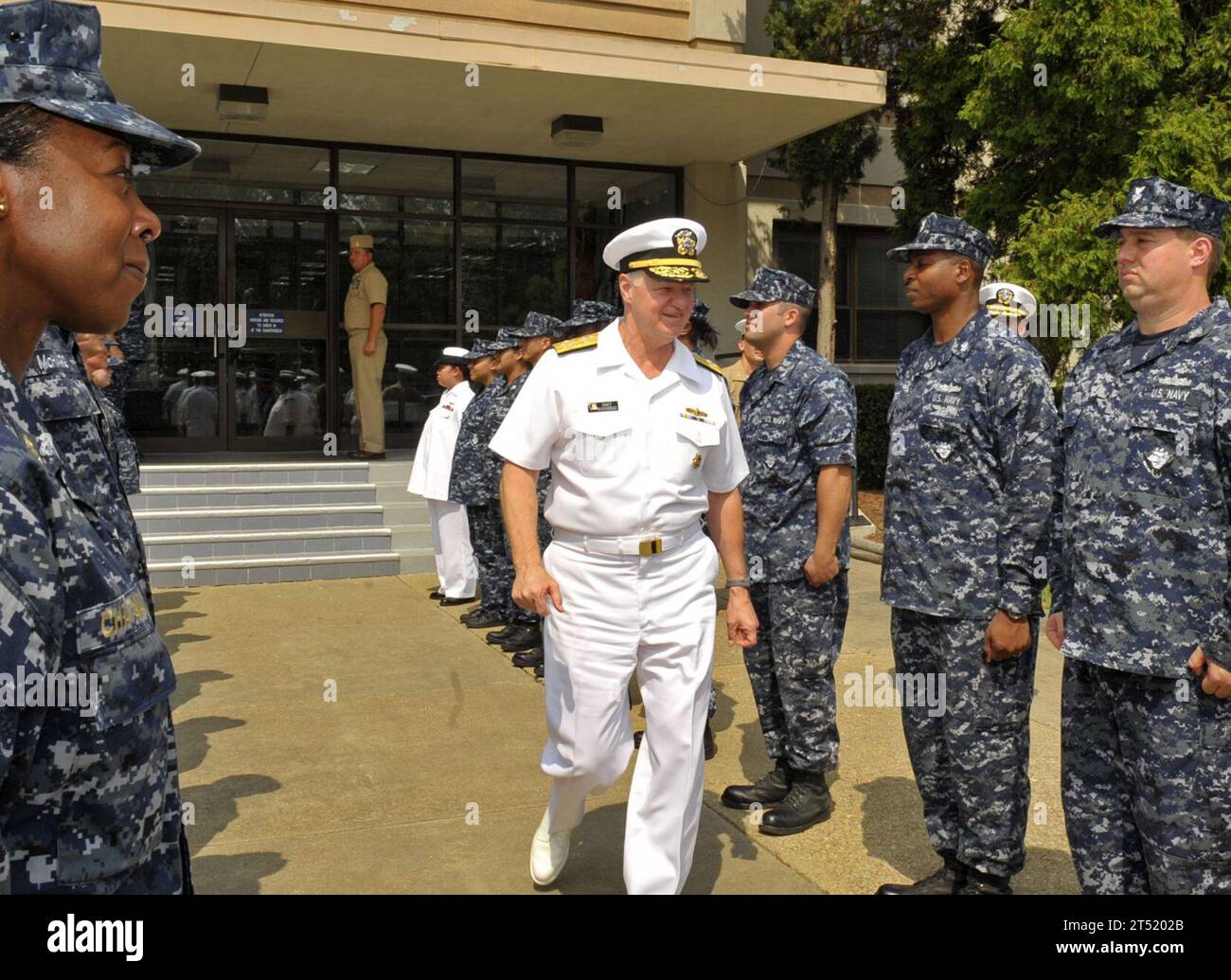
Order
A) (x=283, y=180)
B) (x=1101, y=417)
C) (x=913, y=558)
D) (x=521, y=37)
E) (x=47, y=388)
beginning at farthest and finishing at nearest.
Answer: (x=283, y=180) < (x=521, y=37) < (x=913, y=558) < (x=1101, y=417) < (x=47, y=388)

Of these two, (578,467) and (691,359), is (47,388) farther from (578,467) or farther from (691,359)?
(691,359)

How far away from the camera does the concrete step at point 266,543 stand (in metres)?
10.4

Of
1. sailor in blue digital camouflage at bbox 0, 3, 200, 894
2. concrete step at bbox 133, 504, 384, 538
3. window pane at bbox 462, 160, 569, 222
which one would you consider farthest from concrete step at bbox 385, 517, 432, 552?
sailor in blue digital camouflage at bbox 0, 3, 200, 894

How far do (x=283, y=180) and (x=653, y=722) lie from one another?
11.8 meters

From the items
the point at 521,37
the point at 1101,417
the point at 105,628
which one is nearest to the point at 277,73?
the point at 521,37

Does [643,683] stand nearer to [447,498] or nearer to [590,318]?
[590,318]

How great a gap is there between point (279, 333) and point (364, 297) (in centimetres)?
161

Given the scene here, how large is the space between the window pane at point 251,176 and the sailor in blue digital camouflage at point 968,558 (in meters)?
11.2

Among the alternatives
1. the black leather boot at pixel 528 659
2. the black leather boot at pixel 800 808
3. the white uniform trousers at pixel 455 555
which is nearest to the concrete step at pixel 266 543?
the white uniform trousers at pixel 455 555

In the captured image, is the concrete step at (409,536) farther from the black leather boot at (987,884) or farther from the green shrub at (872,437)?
the black leather boot at (987,884)

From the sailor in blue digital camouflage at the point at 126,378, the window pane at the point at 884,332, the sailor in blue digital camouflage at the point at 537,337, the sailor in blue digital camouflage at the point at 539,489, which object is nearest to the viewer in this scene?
the sailor in blue digital camouflage at the point at 126,378

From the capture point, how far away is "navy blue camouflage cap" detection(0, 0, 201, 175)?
1414 millimetres

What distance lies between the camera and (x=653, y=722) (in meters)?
3.65

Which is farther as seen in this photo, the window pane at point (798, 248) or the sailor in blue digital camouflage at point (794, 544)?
the window pane at point (798, 248)
